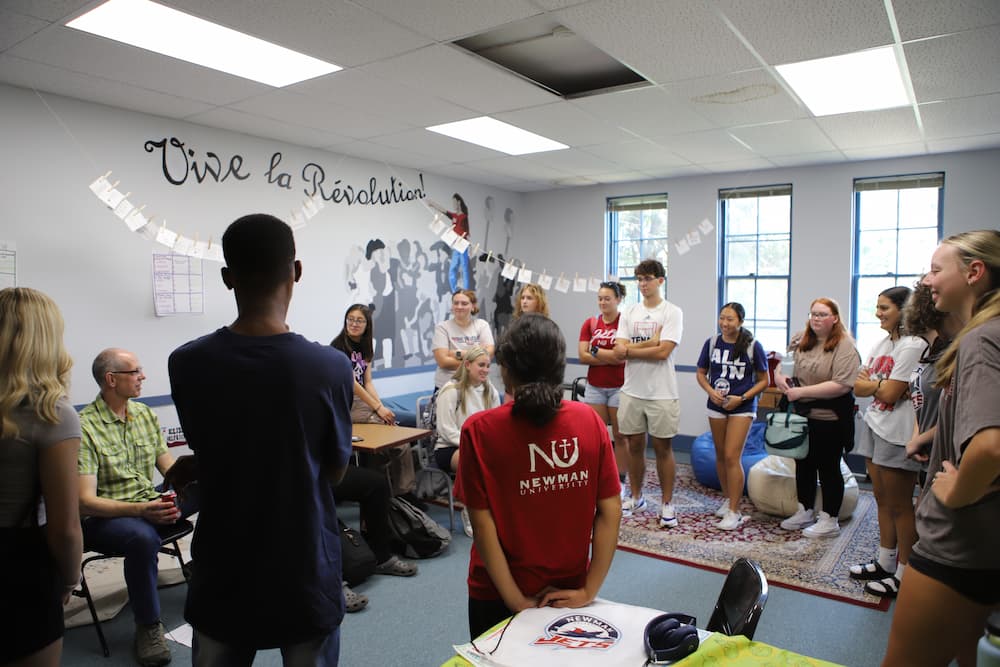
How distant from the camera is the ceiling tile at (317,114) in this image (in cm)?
365

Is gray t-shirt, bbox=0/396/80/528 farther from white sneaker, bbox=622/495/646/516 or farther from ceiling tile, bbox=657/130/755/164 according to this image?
ceiling tile, bbox=657/130/755/164

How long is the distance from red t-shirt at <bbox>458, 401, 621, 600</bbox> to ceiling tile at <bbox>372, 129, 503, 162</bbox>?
133 inches

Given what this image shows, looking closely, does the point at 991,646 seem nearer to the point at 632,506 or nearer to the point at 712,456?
the point at 632,506

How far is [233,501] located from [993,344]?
1.64m

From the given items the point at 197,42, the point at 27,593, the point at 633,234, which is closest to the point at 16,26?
the point at 197,42

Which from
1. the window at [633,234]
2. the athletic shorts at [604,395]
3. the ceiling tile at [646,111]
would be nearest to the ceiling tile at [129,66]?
the ceiling tile at [646,111]

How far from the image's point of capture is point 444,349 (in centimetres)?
467

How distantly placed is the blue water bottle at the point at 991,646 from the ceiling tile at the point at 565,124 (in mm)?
3407

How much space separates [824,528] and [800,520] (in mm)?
184

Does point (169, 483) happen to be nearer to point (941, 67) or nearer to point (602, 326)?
point (602, 326)

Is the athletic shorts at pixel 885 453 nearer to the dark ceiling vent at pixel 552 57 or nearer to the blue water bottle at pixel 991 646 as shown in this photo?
the dark ceiling vent at pixel 552 57

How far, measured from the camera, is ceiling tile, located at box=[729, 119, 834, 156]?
4328mm

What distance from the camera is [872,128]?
436 centimetres

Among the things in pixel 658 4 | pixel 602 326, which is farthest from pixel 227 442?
pixel 602 326
